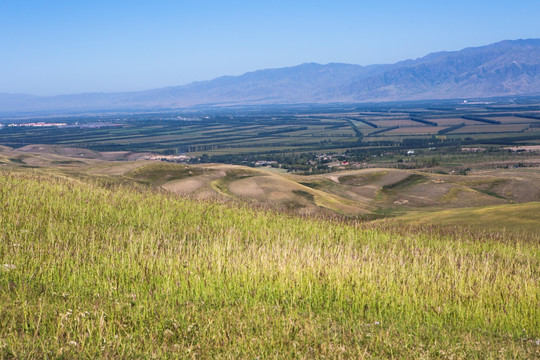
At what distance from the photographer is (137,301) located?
27.6ft

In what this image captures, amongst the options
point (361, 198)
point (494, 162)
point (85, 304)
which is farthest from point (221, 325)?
point (494, 162)

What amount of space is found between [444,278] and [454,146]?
197 meters

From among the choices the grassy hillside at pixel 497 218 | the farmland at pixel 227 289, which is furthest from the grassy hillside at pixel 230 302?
the grassy hillside at pixel 497 218

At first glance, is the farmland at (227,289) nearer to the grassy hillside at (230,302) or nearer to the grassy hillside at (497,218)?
the grassy hillside at (230,302)

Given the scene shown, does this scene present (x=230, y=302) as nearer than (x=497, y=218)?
Yes

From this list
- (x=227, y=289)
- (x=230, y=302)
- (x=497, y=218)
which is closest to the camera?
(x=230, y=302)

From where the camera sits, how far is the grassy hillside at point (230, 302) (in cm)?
705

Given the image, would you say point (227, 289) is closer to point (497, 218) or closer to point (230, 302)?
point (230, 302)

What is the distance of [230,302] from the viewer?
885 cm

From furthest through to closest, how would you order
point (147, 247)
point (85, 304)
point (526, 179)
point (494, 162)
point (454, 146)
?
point (454, 146)
point (494, 162)
point (526, 179)
point (147, 247)
point (85, 304)

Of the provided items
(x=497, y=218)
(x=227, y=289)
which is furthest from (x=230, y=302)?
(x=497, y=218)

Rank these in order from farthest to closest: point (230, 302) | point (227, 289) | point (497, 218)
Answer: point (497, 218) → point (227, 289) → point (230, 302)

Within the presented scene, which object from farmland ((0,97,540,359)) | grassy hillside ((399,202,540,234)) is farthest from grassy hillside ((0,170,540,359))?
grassy hillside ((399,202,540,234))

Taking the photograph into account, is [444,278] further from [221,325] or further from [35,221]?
[35,221]
